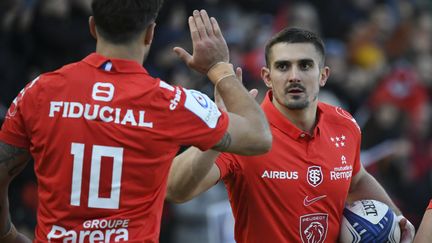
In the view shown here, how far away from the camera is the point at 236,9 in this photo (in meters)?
12.7

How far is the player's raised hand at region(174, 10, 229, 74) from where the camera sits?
4.60 m

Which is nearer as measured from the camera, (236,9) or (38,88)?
(38,88)

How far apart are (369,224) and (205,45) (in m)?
1.74

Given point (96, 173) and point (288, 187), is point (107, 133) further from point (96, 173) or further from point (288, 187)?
point (288, 187)

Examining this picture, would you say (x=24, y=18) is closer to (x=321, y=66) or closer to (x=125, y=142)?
(x=321, y=66)

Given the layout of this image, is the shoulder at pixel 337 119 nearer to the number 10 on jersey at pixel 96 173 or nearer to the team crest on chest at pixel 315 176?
the team crest on chest at pixel 315 176

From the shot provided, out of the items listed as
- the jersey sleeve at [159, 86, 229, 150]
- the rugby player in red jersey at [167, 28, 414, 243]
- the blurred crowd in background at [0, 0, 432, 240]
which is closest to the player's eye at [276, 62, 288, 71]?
the rugby player in red jersey at [167, 28, 414, 243]

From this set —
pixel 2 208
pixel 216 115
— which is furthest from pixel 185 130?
pixel 2 208

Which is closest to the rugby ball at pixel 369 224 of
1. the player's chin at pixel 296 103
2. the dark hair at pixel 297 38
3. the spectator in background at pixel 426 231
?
the spectator in background at pixel 426 231

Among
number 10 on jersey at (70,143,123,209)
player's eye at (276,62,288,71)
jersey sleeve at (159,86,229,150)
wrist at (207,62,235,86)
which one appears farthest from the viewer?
player's eye at (276,62,288,71)

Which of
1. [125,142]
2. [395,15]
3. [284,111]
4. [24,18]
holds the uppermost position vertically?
[125,142]

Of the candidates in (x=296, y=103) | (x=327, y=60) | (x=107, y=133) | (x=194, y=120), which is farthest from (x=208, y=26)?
(x=327, y=60)

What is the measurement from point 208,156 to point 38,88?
1199mm

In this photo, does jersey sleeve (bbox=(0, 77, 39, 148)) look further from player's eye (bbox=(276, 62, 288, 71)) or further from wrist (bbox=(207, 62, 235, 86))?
player's eye (bbox=(276, 62, 288, 71))
